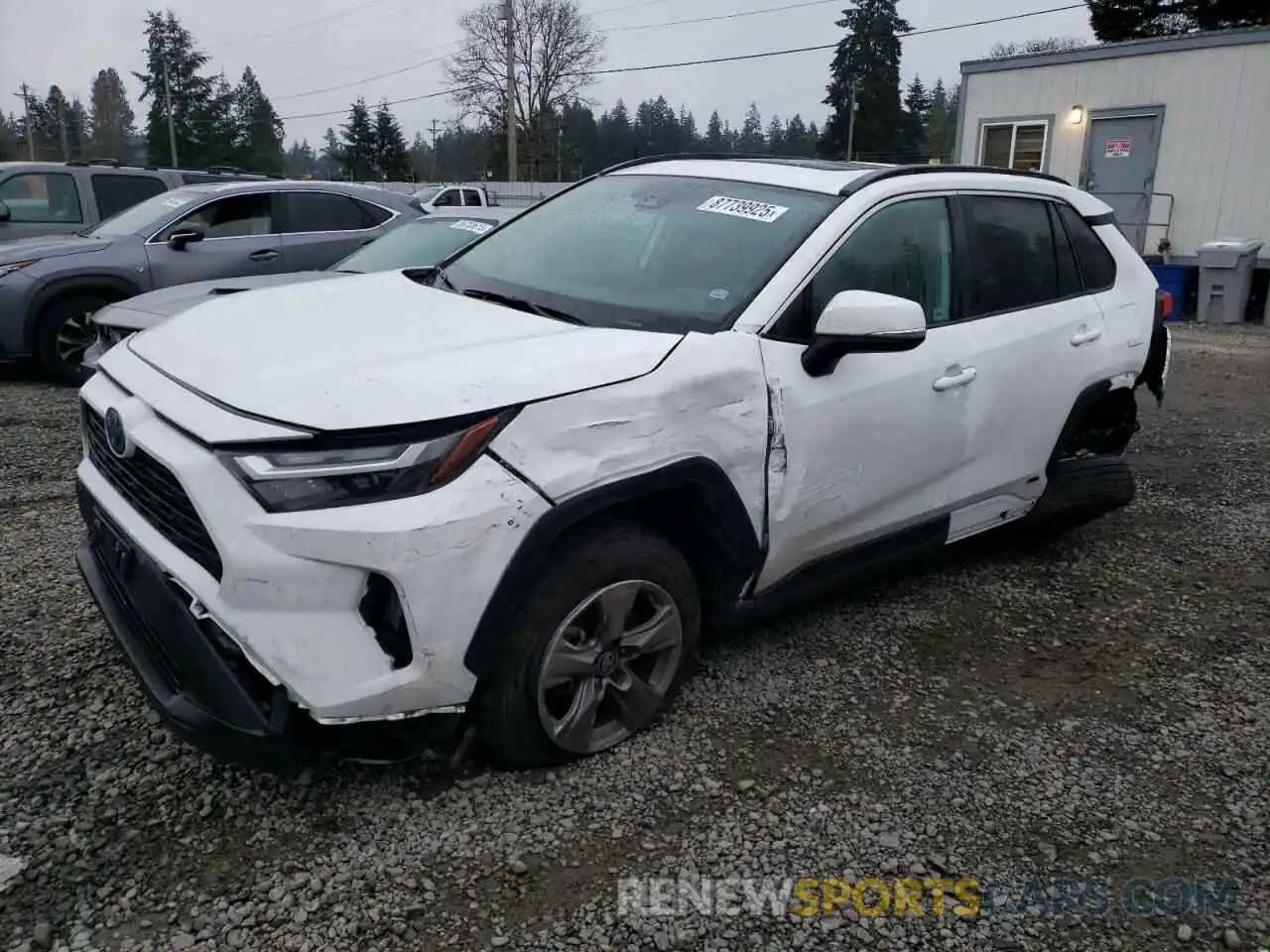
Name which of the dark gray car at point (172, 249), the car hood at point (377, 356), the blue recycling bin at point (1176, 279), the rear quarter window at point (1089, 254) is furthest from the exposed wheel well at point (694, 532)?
the blue recycling bin at point (1176, 279)

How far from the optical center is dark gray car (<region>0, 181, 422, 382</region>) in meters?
7.36

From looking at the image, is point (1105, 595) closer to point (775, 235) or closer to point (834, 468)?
point (834, 468)

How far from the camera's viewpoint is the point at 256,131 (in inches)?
2862

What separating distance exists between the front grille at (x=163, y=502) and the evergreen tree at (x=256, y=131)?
68.9m

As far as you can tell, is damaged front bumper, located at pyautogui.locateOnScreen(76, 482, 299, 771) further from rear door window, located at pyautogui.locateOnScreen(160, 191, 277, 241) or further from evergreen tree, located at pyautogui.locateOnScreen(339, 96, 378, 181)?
evergreen tree, located at pyautogui.locateOnScreen(339, 96, 378, 181)

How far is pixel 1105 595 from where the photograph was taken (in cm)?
419

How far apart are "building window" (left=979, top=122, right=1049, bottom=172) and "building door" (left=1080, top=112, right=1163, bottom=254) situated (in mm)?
783

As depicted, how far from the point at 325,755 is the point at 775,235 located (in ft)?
6.66

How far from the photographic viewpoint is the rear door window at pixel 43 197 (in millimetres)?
9484

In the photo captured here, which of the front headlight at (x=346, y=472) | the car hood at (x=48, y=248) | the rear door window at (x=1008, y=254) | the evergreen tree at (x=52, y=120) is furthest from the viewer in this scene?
the evergreen tree at (x=52, y=120)

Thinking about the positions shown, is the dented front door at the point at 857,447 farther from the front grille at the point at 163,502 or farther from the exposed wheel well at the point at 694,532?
the front grille at the point at 163,502

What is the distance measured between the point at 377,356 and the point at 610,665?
41.2 inches

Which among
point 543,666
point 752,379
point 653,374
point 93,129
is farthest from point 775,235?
point 93,129

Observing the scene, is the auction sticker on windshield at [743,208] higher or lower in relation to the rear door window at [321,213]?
higher
